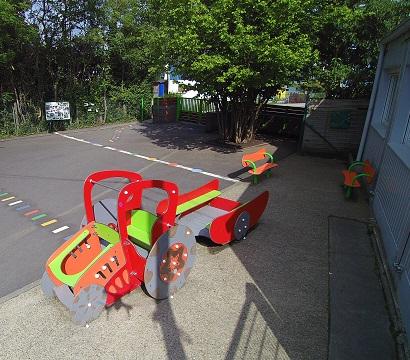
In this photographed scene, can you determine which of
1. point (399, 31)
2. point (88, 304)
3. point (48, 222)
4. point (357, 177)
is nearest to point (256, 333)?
point (88, 304)

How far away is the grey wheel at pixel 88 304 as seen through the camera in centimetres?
356

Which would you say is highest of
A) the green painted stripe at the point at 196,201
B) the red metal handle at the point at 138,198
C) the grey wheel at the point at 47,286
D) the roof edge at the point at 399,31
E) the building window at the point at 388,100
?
the roof edge at the point at 399,31

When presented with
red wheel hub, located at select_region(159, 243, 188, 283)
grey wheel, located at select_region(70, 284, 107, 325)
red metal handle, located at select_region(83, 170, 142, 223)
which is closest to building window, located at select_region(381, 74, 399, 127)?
red wheel hub, located at select_region(159, 243, 188, 283)

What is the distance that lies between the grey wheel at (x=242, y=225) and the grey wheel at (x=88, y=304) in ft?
7.94

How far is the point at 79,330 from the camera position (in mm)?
3645

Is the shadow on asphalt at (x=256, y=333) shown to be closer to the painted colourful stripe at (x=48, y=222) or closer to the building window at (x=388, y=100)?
the painted colourful stripe at (x=48, y=222)

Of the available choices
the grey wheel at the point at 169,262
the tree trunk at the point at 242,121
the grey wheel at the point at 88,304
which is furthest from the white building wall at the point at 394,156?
the tree trunk at the point at 242,121

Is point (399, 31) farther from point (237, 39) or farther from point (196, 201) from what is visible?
point (196, 201)

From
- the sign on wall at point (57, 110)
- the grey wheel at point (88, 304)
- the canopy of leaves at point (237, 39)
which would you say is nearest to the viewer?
the grey wheel at point (88, 304)

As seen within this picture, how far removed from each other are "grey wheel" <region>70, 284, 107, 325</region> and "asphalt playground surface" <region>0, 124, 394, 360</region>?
14 centimetres

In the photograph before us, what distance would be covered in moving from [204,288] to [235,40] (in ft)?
23.0

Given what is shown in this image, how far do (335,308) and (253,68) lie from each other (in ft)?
24.4

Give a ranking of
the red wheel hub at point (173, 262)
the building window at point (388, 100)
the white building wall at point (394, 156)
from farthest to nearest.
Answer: the building window at point (388, 100) → the white building wall at point (394, 156) → the red wheel hub at point (173, 262)

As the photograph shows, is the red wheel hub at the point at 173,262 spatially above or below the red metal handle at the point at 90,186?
below
